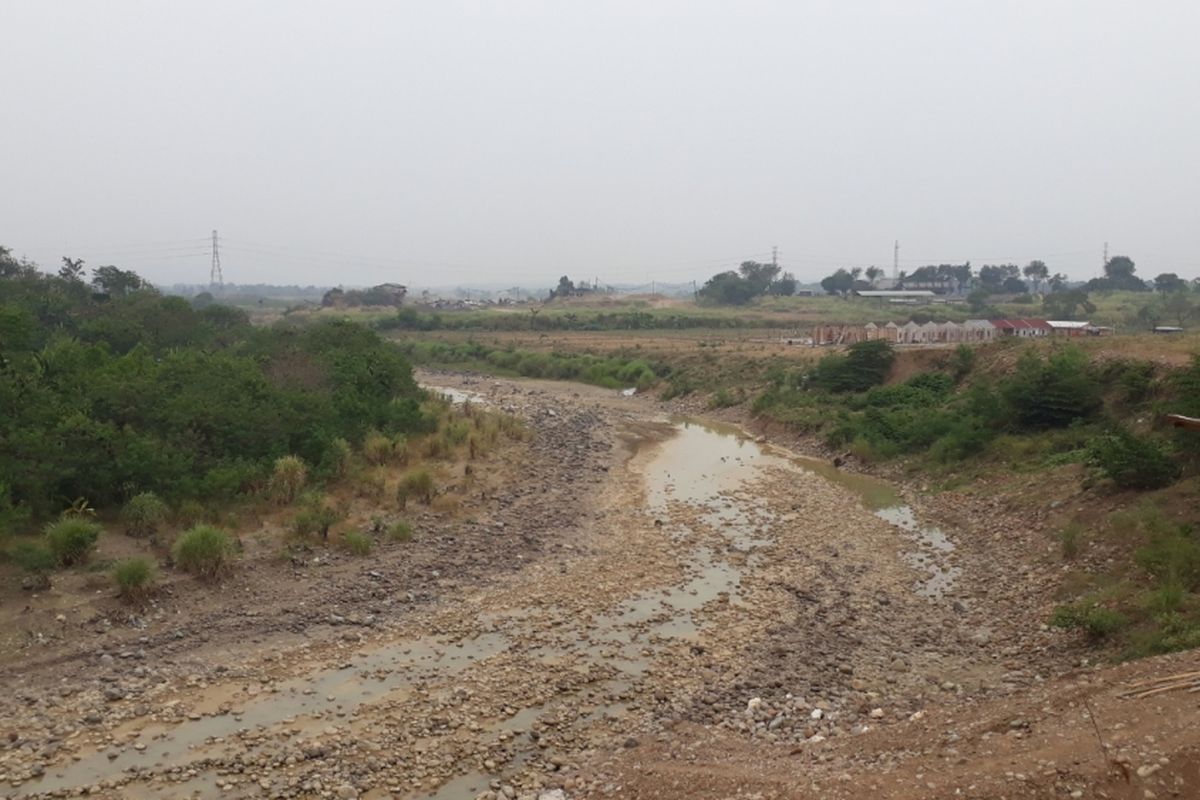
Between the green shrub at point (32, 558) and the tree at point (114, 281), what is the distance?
4251 cm

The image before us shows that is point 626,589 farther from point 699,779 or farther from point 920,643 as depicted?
point 699,779

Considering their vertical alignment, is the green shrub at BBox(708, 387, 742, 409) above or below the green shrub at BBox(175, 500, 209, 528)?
below

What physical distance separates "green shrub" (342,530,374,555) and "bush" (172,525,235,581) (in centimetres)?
250

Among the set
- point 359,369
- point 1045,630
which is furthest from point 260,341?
point 1045,630

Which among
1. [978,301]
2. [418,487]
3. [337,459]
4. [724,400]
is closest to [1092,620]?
[418,487]

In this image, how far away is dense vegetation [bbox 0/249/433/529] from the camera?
16328 millimetres

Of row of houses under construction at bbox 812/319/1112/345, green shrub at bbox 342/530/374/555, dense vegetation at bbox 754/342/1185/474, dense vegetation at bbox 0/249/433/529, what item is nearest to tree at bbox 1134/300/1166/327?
row of houses under construction at bbox 812/319/1112/345

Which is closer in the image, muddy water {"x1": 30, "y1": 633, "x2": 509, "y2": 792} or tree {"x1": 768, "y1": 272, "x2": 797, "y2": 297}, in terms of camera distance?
muddy water {"x1": 30, "y1": 633, "x2": 509, "y2": 792}

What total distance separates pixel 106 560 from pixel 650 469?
16940mm

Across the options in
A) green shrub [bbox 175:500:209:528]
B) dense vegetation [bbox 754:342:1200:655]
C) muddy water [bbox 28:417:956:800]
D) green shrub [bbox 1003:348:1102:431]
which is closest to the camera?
muddy water [bbox 28:417:956:800]

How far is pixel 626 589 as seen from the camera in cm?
1602

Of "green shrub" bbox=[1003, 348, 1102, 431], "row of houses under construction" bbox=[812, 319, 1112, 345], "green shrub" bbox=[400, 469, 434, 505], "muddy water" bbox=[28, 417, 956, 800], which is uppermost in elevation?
"row of houses under construction" bbox=[812, 319, 1112, 345]

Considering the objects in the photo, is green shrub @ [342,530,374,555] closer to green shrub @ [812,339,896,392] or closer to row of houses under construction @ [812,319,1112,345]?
green shrub @ [812,339,896,392]

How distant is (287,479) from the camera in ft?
63.8
